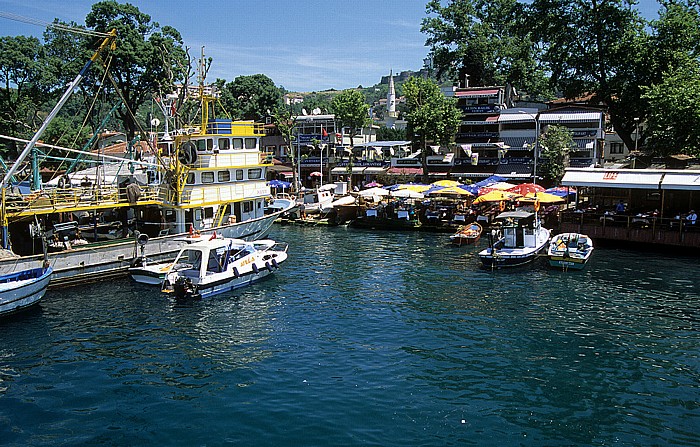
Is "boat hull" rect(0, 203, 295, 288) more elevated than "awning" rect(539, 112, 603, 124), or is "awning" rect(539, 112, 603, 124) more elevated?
"awning" rect(539, 112, 603, 124)

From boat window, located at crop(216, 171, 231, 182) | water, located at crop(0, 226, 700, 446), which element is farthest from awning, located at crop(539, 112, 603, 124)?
boat window, located at crop(216, 171, 231, 182)

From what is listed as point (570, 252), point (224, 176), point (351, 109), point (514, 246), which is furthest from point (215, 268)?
point (351, 109)

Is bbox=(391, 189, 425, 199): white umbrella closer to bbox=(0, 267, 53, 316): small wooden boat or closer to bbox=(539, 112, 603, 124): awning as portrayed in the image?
bbox=(539, 112, 603, 124): awning

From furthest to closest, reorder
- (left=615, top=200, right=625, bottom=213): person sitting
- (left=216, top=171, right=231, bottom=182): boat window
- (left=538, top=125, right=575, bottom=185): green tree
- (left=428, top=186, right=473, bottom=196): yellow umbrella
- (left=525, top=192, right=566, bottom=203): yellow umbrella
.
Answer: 1. (left=538, top=125, right=575, bottom=185): green tree
2. (left=428, top=186, right=473, bottom=196): yellow umbrella
3. (left=525, top=192, right=566, bottom=203): yellow umbrella
4. (left=615, top=200, right=625, bottom=213): person sitting
5. (left=216, top=171, right=231, bottom=182): boat window

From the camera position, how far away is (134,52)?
69438 millimetres

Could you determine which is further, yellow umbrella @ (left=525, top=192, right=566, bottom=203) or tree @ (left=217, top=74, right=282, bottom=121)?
tree @ (left=217, top=74, right=282, bottom=121)

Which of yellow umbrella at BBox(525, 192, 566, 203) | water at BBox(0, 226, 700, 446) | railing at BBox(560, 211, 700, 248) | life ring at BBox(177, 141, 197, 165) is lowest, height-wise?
water at BBox(0, 226, 700, 446)

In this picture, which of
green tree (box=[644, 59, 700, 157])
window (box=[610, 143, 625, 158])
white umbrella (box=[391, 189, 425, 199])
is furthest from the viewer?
window (box=[610, 143, 625, 158])

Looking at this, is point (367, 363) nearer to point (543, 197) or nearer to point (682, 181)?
point (543, 197)

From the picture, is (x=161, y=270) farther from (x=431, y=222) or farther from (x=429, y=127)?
(x=429, y=127)

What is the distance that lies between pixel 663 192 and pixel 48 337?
39409 mm

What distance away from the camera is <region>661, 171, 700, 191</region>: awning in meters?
36.8

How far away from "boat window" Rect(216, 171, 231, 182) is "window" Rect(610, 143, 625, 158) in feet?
176

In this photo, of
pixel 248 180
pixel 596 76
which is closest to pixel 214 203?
pixel 248 180
